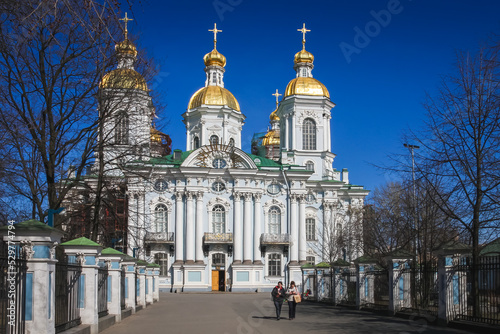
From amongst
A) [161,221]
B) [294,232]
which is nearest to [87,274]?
[161,221]

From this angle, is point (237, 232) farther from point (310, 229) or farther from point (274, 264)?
point (310, 229)

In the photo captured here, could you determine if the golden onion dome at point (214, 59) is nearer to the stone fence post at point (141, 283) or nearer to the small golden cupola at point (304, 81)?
the small golden cupola at point (304, 81)

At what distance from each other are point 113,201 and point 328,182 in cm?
3359

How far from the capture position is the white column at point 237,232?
49963 millimetres

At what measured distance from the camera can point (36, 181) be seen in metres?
20.1

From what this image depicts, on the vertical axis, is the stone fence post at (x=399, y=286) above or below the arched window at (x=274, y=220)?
below

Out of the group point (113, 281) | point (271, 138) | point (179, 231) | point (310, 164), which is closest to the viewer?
point (113, 281)

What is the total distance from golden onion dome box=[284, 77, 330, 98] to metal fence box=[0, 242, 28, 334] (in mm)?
48214

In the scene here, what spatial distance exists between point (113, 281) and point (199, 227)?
32056mm

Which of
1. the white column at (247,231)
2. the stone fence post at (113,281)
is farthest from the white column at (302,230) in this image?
the stone fence post at (113,281)

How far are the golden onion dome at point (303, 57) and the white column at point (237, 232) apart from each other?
16.1m

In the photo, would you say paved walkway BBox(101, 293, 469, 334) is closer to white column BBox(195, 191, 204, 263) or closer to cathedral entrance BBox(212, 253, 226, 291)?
white column BBox(195, 191, 204, 263)

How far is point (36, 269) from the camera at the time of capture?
34.2ft

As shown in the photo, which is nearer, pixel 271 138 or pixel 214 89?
pixel 214 89
